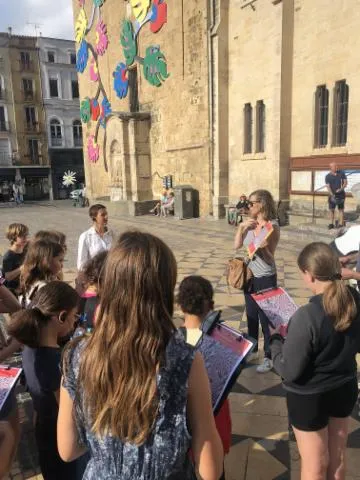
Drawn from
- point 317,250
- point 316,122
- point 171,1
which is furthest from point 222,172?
point 317,250

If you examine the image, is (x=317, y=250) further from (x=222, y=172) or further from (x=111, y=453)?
(x=222, y=172)

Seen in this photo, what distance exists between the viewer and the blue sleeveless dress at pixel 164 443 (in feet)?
3.69

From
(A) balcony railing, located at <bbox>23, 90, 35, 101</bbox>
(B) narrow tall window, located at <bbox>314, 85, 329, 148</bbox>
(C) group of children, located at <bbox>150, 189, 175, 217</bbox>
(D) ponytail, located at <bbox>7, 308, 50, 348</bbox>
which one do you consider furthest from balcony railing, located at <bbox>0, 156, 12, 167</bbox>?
(D) ponytail, located at <bbox>7, 308, 50, 348</bbox>

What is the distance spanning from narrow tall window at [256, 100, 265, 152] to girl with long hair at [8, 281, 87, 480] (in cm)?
1270

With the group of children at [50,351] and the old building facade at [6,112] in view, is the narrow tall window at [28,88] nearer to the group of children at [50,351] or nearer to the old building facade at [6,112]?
the old building facade at [6,112]

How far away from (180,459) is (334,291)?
1028 millimetres

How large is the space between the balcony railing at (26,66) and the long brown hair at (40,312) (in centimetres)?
3942

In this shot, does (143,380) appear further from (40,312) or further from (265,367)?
(265,367)

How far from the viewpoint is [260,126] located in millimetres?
13594

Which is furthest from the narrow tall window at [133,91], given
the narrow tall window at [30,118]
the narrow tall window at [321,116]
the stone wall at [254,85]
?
the narrow tall window at [30,118]

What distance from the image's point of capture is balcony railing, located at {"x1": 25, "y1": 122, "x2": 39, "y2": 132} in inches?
1421

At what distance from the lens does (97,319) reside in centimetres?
120

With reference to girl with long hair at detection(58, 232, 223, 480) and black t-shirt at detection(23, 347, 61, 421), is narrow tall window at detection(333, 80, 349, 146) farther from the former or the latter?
girl with long hair at detection(58, 232, 223, 480)

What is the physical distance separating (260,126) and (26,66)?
3046 cm
